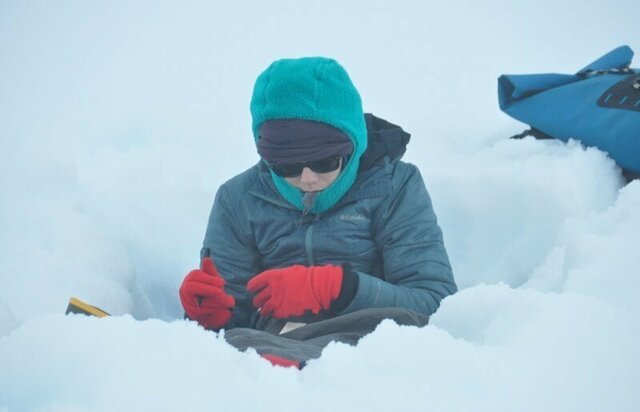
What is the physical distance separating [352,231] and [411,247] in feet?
0.57

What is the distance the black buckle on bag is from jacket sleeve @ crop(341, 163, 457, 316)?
0.89 metres

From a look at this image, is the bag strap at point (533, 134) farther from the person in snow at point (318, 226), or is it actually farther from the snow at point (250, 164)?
the person in snow at point (318, 226)

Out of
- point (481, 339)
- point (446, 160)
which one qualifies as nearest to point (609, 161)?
point (446, 160)

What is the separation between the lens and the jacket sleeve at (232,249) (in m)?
1.89

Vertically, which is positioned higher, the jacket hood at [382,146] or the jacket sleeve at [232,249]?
the jacket hood at [382,146]

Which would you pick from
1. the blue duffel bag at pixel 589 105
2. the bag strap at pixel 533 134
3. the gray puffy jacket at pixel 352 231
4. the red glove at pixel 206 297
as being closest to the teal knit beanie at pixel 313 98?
the gray puffy jacket at pixel 352 231

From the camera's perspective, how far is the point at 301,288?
5.10 feet

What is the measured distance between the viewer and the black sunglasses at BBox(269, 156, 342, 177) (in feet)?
5.24

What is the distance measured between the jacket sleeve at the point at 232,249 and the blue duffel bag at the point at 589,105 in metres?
1.27

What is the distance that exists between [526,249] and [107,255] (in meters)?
1.40

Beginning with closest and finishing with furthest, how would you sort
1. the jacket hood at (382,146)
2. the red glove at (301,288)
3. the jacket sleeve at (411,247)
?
the red glove at (301,288) < the jacket sleeve at (411,247) < the jacket hood at (382,146)

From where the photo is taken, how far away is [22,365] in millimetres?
941

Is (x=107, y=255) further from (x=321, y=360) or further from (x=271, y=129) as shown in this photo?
(x=321, y=360)

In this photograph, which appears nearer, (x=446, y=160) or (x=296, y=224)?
(x=296, y=224)
